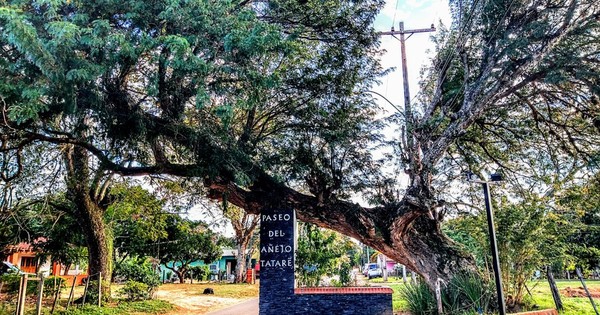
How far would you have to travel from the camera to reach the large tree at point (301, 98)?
6.50m

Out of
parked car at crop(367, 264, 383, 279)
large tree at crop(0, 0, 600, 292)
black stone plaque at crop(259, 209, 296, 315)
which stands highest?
large tree at crop(0, 0, 600, 292)

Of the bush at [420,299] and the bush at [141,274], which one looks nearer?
the bush at [420,299]

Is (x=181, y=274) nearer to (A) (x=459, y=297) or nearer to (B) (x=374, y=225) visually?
(B) (x=374, y=225)

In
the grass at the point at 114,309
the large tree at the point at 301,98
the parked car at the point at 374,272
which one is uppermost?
the large tree at the point at 301,98

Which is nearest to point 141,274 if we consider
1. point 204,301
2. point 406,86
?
point 204,301

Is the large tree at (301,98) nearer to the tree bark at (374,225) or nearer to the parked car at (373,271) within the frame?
the tree bark at (374,225)

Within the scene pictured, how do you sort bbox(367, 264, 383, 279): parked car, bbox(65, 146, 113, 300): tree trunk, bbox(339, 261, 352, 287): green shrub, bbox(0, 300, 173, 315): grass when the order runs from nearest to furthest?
bbox(0, 300, 173, 315): grass, bbox(65, 146, 113, 300): tree trunk, bbox(339, 261, 352, 287): green shrub, bbox(367, 264, 383, 279): parked car

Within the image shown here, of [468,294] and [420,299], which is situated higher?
[468,294]

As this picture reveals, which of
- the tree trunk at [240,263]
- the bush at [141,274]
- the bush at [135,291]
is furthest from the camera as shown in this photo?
the tree trunk at [240,263]

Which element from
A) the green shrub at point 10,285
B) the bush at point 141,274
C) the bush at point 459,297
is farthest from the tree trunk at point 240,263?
the bush at point 459,297

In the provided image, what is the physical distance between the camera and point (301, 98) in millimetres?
9641

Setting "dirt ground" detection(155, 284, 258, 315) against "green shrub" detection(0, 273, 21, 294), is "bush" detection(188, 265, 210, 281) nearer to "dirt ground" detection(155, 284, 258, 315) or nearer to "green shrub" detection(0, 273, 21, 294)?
"dirt ground" detection(155, 284, 258, 315)

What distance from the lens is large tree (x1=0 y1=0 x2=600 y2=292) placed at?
21.3 feet

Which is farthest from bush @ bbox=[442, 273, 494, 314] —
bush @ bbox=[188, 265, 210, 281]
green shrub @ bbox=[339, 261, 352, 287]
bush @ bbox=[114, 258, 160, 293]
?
bush @ bbox=[188, 265, 210, 281]
